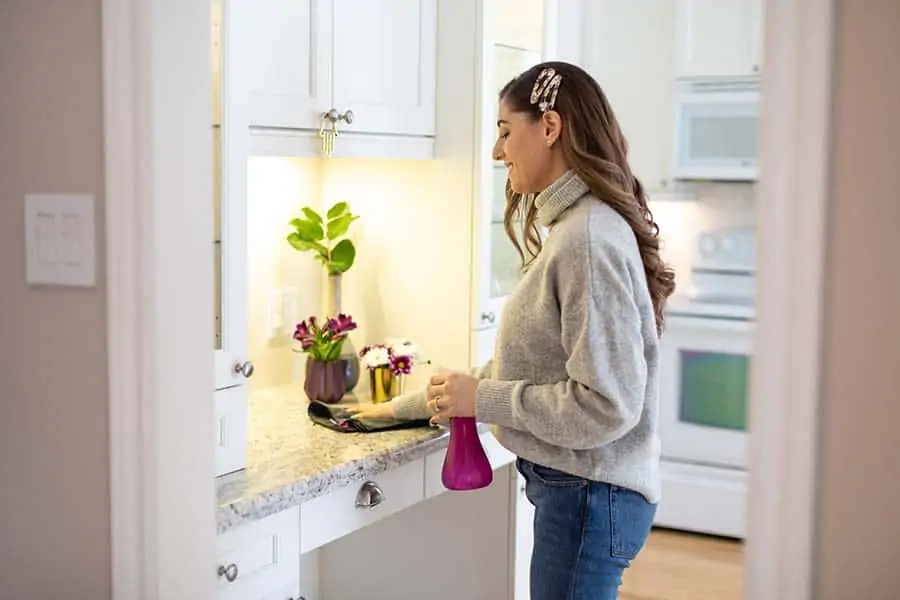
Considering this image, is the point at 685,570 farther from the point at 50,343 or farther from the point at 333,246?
the point at 50,343

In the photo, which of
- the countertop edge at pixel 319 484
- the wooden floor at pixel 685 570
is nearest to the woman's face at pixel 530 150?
the countertop edge at pixel 319 484

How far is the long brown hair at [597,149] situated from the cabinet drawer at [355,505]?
654mm

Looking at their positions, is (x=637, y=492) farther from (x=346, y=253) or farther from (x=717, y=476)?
(x=717, y=476)

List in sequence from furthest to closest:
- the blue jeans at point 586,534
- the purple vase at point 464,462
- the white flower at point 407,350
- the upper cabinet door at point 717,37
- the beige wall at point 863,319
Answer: the upper cabinet door at point 717,37 → the white flower at point 407,350 → the purple vase at point 464,462 → the blue jeans at point 586,534 → the beige wall at point 863,319

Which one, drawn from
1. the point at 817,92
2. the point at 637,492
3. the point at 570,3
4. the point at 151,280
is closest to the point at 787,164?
the point at 817,92

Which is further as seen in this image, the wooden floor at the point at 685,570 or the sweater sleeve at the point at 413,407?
the wooden floor at the point at 685,570

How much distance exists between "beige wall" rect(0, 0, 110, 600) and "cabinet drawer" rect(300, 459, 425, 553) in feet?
2.34

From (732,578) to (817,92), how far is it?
337 cm

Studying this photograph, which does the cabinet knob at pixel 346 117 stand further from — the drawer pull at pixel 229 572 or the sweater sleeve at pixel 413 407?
the drawer pull at pixel 229 572

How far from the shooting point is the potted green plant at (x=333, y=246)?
2.81 meters

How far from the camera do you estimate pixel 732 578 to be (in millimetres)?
4102

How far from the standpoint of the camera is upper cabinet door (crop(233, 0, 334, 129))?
2289 mm

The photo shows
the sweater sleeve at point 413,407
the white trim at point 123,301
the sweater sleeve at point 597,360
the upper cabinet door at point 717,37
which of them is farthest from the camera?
the upper cabinet door at point 717,37

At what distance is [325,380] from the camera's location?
2.76 m
